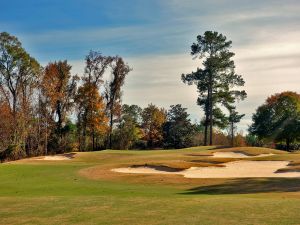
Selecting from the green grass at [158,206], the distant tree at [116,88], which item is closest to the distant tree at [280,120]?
the distant tree at [116,88]

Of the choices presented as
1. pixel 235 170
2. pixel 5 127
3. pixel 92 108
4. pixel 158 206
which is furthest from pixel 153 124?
pixel 158 206

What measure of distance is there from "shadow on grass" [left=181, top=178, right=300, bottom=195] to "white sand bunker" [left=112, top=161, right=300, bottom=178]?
186 inches

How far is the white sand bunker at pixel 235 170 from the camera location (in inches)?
1249

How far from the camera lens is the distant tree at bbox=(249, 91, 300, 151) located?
7088 centimetres

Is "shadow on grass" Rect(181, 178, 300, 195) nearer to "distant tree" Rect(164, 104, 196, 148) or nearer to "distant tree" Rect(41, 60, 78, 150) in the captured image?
"distant tree" Rect(41, 60, 78, 150)

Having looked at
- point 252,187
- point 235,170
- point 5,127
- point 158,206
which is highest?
point 5,127

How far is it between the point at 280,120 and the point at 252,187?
51887mm

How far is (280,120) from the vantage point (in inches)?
2881

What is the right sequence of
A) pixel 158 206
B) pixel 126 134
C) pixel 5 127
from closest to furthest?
pixel 158 206, pixel 5 127, pixel 126 134

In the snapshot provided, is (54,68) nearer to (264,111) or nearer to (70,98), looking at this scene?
(70,98)

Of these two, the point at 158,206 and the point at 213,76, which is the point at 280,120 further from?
the point at 158,206

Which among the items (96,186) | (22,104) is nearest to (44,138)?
(22,104)

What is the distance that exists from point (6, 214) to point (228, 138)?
309 ft

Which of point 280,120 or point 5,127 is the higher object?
point 280,120
